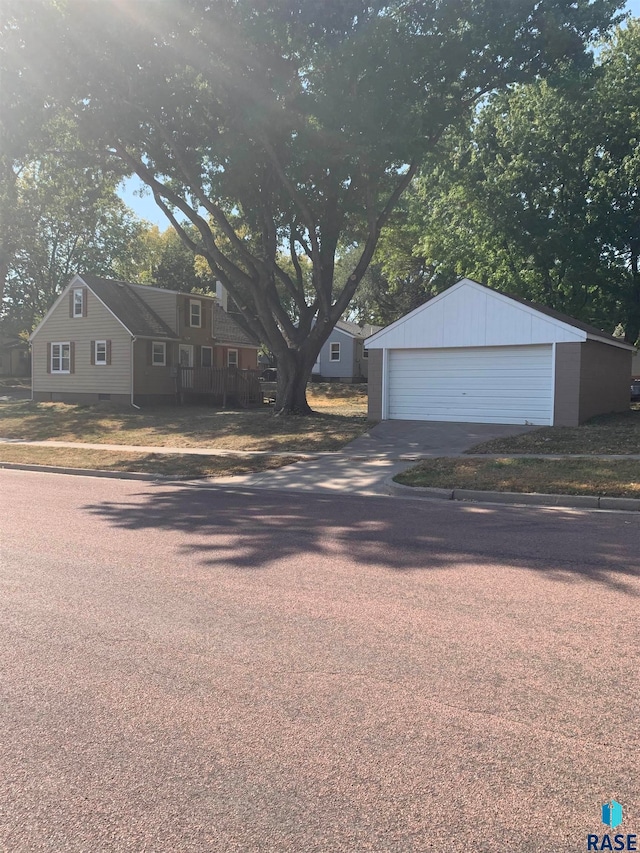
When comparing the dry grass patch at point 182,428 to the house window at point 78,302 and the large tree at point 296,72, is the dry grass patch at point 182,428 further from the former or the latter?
the large tree at point 296,72

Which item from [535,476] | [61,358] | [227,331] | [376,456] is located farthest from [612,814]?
[227,331]

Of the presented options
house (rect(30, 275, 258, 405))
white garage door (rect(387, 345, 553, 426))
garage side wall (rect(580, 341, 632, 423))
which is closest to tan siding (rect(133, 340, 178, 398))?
house (rect(30, 275, 258, 405))

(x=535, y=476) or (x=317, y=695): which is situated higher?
(x=535, y=476)

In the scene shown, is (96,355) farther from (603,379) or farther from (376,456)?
(603,379)

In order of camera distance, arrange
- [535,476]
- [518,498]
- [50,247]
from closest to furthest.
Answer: [518,498]
[535,476]
[50,247]

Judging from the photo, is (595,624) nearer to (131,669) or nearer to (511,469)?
(131,669)

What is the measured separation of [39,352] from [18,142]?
55.1 ft

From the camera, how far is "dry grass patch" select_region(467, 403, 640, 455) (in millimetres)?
15562

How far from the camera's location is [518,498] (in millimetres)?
11258

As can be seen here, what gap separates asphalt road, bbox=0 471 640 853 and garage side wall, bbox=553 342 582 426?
38.8 ft

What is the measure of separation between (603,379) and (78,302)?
2529cm

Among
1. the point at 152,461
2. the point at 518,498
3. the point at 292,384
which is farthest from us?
the point at 292,384

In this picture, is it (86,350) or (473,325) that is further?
(86,350)

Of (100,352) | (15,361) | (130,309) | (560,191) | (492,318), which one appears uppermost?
(560,191)
